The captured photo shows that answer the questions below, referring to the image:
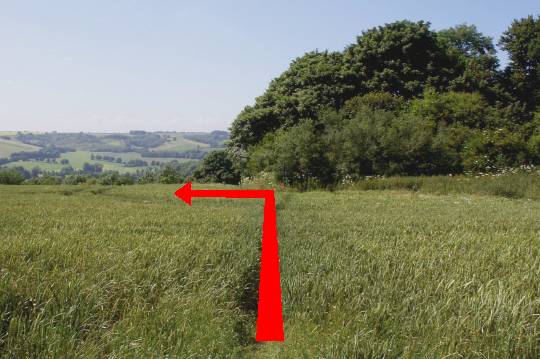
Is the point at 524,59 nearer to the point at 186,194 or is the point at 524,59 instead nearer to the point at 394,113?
the point at 394,113

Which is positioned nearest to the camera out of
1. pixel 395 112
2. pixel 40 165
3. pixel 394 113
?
pixel 394 113

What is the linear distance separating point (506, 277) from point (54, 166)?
634ft

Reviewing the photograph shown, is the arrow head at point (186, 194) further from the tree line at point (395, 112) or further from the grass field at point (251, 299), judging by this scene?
the tree line at point (395, 112)

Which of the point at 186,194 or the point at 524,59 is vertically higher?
the point at 524,59

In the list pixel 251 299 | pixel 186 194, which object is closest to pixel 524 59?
pixel 186 194

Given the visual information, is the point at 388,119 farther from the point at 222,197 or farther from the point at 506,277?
the point at 506,277

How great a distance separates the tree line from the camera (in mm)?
28266

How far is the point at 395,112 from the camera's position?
35219mm

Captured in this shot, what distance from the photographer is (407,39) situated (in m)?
39.8

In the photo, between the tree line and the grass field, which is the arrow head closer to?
the grass field

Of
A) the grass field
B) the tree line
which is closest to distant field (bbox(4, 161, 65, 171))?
the tree line

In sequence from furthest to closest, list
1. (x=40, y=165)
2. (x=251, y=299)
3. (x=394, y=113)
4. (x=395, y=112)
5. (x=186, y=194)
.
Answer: (x=40, y=165)
(x=395, y=112)
(x=394, y=113)
(x=186, y=194)
(x=251, y=299)

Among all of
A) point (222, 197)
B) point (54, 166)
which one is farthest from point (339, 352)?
point (54, 166)

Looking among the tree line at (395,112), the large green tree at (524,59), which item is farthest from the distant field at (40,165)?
the large green tree at (524,59)
